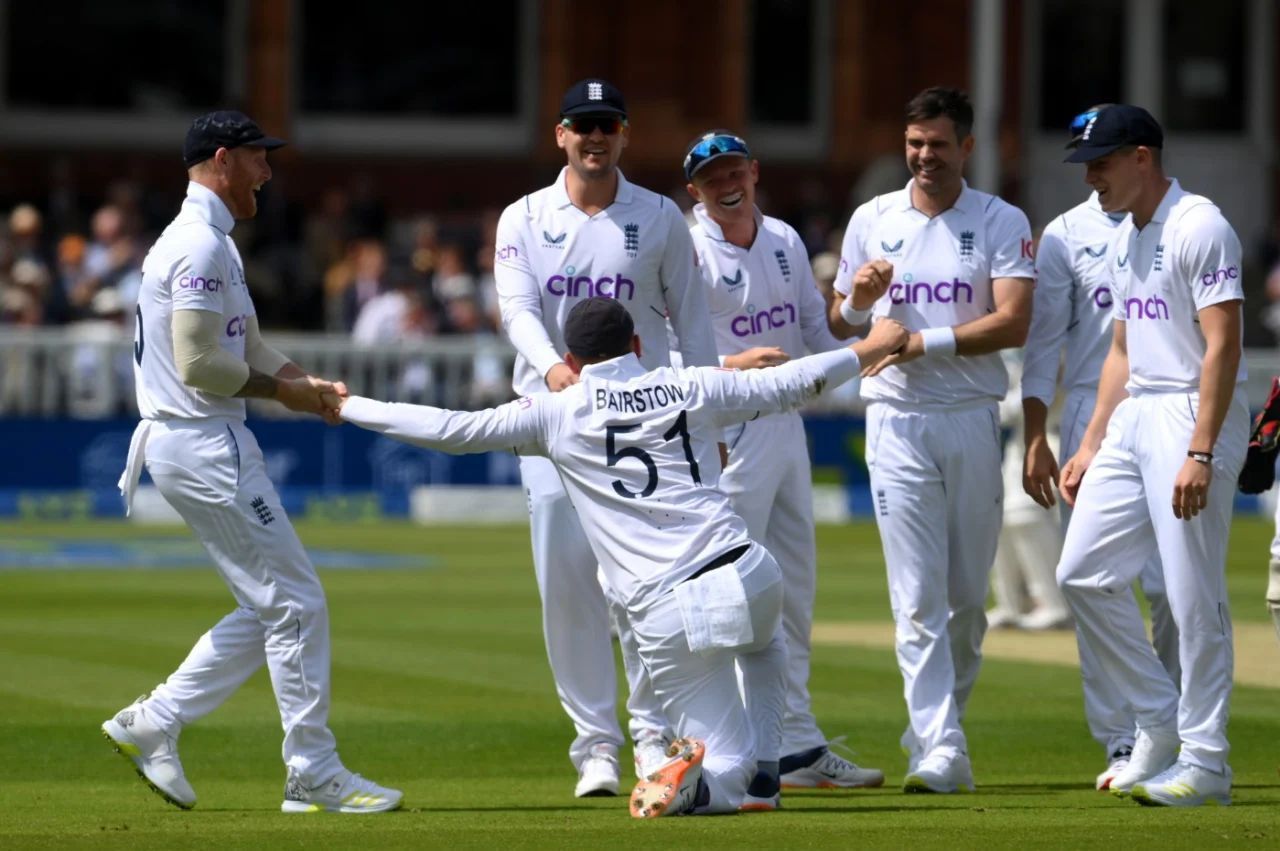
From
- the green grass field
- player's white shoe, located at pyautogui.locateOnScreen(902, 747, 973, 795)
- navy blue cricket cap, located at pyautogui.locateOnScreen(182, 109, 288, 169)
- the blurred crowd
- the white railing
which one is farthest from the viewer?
the blurred crowd

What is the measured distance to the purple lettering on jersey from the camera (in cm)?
921

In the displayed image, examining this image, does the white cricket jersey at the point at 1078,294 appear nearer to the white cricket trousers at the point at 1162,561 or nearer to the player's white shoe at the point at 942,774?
the white cricket trousers at the point at 1162,561

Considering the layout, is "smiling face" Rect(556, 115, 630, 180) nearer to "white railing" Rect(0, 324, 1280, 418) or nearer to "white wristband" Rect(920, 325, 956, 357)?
"white wristband" Rect(920, 325, 956, 357)

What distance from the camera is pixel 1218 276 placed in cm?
826

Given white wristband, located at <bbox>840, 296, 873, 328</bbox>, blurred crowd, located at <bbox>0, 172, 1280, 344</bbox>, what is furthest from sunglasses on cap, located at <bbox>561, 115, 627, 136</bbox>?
blurred crowd, located at <bbox>0, 172, 1280, 344</bbox>

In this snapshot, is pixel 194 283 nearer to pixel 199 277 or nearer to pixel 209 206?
pixel 199 277

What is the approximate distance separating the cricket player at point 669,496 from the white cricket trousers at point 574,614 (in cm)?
70

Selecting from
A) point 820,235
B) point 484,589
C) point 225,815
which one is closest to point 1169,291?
point 225,815

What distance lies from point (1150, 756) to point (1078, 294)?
82.9 inches

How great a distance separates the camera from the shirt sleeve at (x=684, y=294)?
30.3 feet

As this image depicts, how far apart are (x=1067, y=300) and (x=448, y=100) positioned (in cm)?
2333

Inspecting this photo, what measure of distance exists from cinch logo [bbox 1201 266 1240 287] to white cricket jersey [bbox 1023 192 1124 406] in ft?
4.52

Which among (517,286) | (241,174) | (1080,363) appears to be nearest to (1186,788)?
(1080,363)

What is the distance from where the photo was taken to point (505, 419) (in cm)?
834
